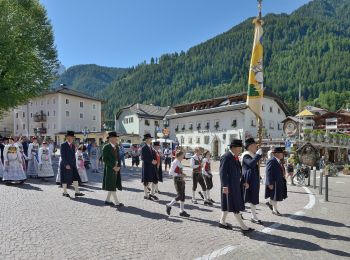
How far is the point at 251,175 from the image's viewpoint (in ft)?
28.2

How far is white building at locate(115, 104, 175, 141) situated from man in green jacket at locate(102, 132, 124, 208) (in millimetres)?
60070

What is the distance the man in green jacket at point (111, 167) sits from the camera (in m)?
9.84

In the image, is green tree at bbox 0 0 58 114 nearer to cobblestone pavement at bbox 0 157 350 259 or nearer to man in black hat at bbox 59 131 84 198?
man in black hat at bbox 59 131 84 198

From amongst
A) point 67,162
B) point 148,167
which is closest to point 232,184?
point 148,167

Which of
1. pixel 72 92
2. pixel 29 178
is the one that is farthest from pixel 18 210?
pixel 72 92

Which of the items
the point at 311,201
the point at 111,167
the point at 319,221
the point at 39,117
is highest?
the point at 39,117

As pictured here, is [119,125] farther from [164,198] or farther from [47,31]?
[164,198]

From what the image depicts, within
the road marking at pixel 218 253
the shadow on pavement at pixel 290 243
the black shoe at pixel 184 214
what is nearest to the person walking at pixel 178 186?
the black shoe at pixel 184 214

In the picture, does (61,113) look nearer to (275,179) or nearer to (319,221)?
(275,179)

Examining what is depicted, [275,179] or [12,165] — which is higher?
[12,165]

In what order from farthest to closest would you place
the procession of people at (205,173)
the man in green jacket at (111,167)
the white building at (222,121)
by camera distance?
the white building at (222,121)
the man in green jacket at (111,167)
the procession of people at (205,173)

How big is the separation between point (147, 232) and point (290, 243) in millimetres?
2798

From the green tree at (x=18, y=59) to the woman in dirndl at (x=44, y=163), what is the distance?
43.3 ft

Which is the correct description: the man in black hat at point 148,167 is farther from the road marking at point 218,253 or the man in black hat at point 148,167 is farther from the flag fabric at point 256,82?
the road marking at point 218,253
